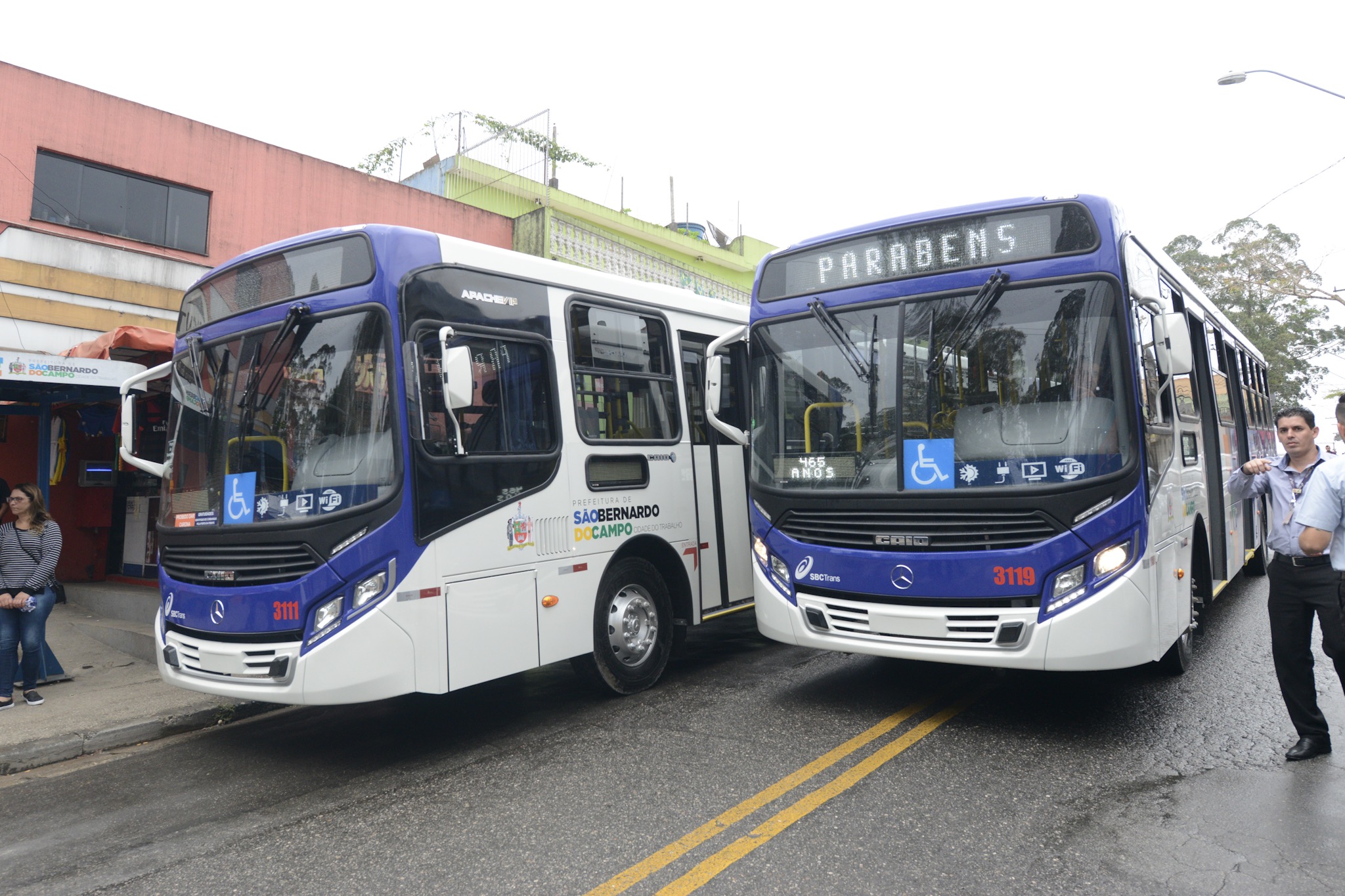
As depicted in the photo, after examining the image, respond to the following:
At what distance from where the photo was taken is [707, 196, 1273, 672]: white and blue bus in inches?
199

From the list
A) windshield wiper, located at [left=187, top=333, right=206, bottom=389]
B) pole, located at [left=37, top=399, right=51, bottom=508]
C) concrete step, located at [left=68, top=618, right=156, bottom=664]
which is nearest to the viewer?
windshield wiper, located at [left=187, top=333, right=206, bottom=389]

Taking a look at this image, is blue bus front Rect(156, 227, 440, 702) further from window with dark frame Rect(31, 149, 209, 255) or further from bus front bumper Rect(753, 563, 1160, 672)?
window with dark frame Rect(31, 149, 209, 255)

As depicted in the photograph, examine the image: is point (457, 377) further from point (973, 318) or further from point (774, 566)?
point (973, 318)

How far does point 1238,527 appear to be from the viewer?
9.27 m

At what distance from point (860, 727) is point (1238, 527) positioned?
19.7 ft

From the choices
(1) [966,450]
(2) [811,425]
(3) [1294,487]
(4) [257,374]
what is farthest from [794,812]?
(4) [257,374]

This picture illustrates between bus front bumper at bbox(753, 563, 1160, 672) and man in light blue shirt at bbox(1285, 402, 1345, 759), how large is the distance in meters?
0.66

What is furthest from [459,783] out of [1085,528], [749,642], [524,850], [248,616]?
[749,642]

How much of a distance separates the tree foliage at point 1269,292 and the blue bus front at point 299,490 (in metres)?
43.3

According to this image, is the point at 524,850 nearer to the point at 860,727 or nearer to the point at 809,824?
the point at 809,824

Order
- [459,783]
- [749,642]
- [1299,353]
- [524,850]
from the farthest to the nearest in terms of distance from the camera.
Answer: [1299,353], [749,642], [459,783], [524,850]

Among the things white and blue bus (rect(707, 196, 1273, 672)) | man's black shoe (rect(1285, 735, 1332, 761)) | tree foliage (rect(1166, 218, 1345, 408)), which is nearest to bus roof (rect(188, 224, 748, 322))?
white and blue bus (rect(707, 196, 1273, 672))

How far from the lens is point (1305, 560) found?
4840mm

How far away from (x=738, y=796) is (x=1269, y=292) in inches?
1755
